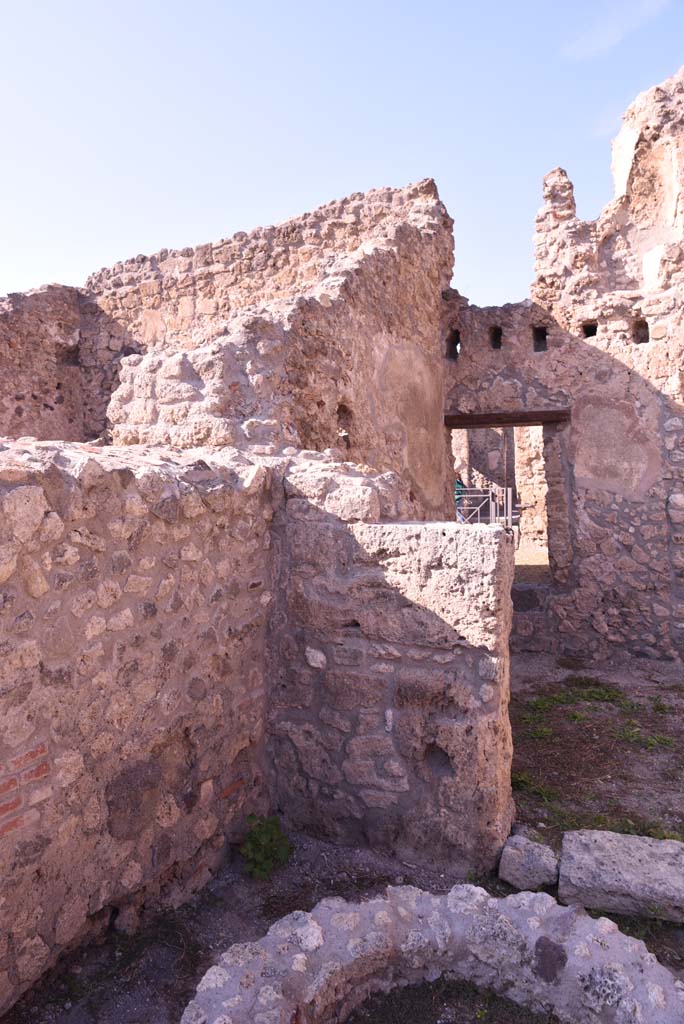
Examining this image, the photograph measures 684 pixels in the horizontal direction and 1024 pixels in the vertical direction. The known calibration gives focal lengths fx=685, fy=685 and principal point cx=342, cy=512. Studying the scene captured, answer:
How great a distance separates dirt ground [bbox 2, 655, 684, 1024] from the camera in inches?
85.2

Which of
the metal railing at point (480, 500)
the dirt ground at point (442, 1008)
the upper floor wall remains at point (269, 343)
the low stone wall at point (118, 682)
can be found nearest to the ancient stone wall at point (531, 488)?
the metal railing at point (480, 500)

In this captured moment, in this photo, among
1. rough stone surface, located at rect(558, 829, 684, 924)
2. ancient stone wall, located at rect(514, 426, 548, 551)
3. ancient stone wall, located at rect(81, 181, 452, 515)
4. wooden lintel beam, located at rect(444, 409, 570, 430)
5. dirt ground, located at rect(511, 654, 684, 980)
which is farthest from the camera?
ancient stone wall, located at rect(514, 426, 548, 551)

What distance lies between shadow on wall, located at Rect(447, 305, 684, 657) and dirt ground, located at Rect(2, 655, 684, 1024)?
1.31m

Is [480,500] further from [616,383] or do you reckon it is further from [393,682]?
[393,682]

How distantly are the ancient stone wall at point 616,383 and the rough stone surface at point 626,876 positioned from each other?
145 inches

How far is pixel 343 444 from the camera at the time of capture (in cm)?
473

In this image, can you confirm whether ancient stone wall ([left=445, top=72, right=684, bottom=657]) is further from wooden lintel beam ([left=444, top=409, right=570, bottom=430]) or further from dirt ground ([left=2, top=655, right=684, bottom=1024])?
dirt ground ([left=2, top=655, right=684, bottom=1024])

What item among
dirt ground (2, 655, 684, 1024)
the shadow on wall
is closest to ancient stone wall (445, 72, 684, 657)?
the shadow on wall

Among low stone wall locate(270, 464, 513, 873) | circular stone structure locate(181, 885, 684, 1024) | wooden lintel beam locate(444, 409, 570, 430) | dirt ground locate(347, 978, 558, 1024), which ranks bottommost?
dirt ground locate(347, 978, 558, 1024)

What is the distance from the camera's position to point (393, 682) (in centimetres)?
303

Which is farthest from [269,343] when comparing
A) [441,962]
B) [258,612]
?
[441,962]

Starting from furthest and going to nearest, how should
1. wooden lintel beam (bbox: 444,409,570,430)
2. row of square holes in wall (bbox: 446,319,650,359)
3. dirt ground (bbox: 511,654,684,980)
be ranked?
wooden lintel beam (bbox: 444,409,570,430) < row of square holes in wall (bbox: 446,319,650,359) < dirt ground (bbox: 511,654,684,980)

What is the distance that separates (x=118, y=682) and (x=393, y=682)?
1.19 m

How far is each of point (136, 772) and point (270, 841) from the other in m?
0.86
